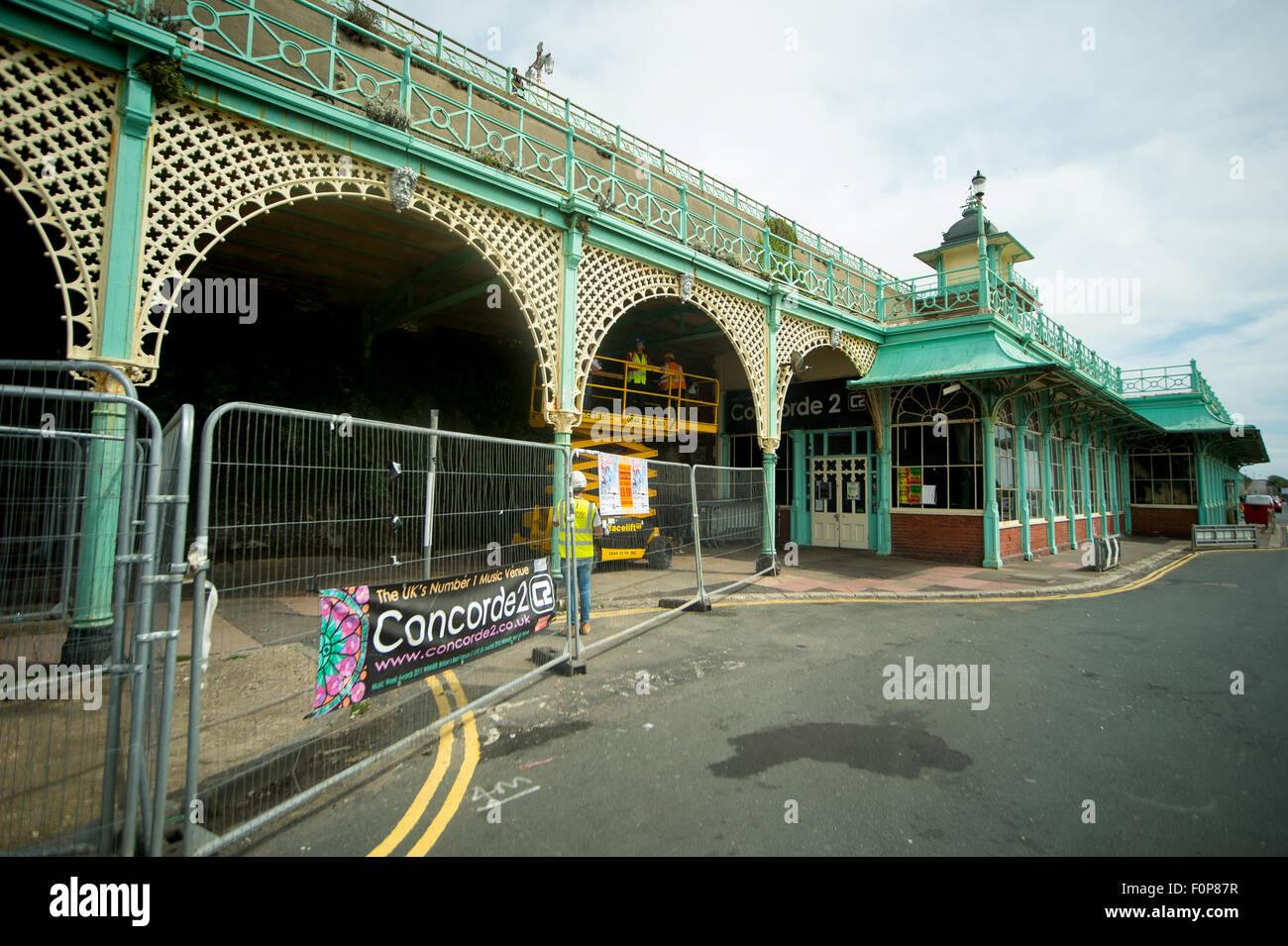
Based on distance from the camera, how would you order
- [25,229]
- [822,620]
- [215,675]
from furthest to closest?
[25,229]
[822,620]
[215,675]

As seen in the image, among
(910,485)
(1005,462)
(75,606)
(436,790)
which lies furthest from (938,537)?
(75,606)

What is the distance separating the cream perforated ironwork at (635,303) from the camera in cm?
870

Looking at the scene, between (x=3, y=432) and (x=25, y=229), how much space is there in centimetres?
902

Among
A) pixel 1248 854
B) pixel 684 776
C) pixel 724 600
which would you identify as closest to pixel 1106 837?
pixel 1248 854

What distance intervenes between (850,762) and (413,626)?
2946mm

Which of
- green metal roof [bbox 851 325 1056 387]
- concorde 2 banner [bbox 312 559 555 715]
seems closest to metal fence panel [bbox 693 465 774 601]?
concorde 2 banner [bbox 312 559 555 715]

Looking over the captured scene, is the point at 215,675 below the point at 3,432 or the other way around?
below

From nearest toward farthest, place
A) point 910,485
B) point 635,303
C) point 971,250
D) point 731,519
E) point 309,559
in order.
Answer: point 309,559, point 635,303, point 731,519, point 910,485, point 971,250

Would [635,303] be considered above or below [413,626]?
above

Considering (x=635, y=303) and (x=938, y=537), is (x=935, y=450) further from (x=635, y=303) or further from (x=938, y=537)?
(x=635, y=303)

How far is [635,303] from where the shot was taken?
30.1 feet

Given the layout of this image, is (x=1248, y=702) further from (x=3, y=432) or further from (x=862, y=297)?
(x=862, y=297)

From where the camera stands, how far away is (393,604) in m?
3.83

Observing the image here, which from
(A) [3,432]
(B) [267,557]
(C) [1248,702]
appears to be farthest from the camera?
(C) [1248,702]
